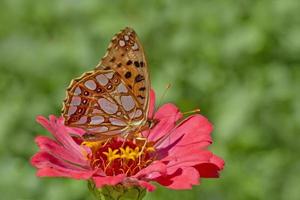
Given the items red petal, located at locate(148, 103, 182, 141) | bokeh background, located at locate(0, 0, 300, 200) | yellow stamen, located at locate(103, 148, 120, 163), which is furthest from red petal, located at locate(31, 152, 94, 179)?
bokeh background, located at locate(0, 0, 300, 200)

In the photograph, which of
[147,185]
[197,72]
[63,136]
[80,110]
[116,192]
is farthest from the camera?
[197,72]

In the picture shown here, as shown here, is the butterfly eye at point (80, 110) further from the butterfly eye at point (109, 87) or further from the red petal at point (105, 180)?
the red petal at point (105, 180)

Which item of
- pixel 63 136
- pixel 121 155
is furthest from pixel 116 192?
pixel 63 136

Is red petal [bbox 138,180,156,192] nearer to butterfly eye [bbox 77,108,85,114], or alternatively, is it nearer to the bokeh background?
butterfly eye [bbox 77,108,85,114]

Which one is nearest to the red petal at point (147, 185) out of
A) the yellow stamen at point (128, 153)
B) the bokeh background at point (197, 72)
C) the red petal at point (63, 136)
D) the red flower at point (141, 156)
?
the red flower at point (141, 156)

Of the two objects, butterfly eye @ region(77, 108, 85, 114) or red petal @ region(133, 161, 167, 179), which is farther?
butterfly eye @ region(77, 108, 85, 114)

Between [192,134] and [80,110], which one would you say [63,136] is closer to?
[80,110]
